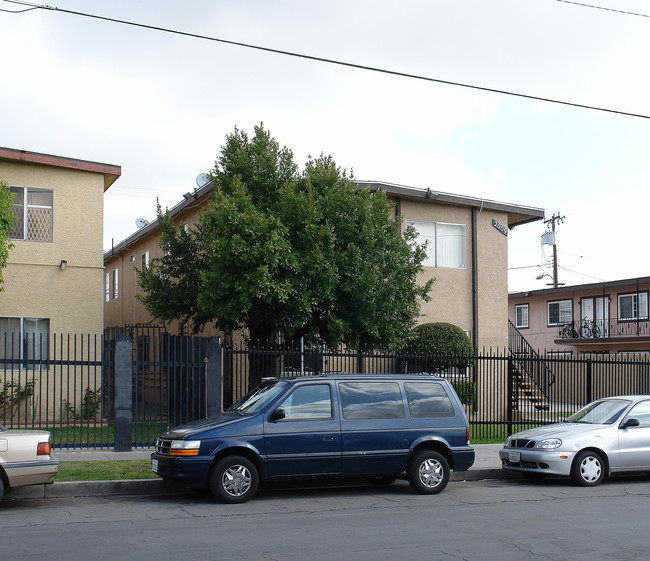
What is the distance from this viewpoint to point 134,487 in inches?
429

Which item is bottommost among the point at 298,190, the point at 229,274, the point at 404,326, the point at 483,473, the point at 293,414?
the point at 483,473

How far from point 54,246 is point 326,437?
38.4 feet

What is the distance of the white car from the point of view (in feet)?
30.4

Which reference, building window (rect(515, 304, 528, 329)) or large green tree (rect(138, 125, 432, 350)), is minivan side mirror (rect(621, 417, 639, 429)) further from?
building window (rect(515, 304, 528, 329))

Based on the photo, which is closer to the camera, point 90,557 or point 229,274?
point 90,557

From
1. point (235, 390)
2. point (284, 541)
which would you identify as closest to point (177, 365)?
point (235, 390)

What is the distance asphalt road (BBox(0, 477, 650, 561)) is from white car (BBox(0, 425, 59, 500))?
0.41 m

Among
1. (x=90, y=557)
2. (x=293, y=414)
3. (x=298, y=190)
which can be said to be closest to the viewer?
(x=90, y=557)

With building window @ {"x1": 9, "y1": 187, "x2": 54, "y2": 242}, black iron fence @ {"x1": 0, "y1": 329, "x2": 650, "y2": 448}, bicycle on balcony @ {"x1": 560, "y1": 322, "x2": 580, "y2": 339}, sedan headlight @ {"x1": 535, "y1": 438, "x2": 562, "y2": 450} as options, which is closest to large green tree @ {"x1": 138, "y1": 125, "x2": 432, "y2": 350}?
black iron fence @ {"x1": 0, "y1": 329, "x2": 650, "y2": 448}

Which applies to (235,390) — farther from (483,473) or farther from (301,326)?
(483,473)

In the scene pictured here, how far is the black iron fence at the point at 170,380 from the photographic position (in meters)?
14.2

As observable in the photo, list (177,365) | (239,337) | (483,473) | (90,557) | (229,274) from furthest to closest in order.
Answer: (239,337), (229,274), (177,365), (483,473), (90,557)

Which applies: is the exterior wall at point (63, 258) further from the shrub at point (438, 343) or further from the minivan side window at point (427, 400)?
the minivan side window at point (427, 400)

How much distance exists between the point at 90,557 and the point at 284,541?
1881mm
